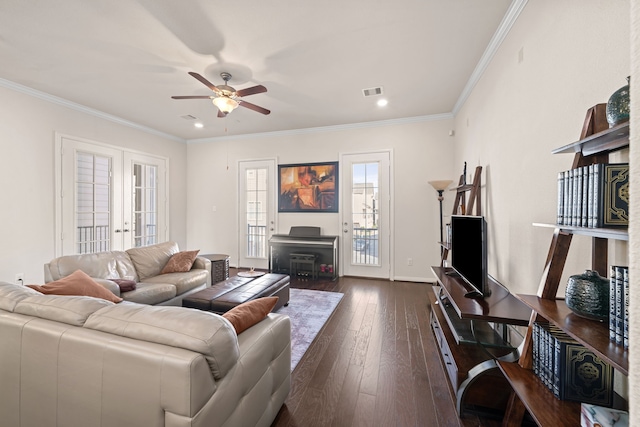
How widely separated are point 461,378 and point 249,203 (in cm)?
490

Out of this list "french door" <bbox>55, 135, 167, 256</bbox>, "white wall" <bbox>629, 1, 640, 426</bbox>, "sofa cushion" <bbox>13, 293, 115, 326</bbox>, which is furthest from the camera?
"french door" <bbox>55, 135, 167, 256</bbox>

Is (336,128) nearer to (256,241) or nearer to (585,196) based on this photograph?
(256,241)

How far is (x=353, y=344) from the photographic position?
2.59 metres

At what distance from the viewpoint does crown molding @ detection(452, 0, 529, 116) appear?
213 cm

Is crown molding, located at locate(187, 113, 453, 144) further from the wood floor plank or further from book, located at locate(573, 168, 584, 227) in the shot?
book, located at locate(573, 168, 584, 227)

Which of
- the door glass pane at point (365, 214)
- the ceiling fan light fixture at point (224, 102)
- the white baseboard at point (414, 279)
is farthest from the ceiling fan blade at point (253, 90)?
the white baseboard at point (414, 279)

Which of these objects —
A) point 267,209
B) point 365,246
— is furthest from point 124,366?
point 267,209

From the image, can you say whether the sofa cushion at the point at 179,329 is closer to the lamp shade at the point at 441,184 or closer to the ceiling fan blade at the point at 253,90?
the ceiling fan blade at the point at 253,90

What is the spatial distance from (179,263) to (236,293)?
130 centimetres

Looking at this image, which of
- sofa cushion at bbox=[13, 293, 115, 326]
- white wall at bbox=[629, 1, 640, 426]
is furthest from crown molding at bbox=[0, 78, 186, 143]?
white wall at bbox=[629, 1, 640, 426]

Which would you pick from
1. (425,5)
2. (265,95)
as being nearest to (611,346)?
(425,5)

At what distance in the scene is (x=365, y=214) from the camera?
502 cm

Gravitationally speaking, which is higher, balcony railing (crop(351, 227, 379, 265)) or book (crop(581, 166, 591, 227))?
book (crop(581, 166, 591, 227))

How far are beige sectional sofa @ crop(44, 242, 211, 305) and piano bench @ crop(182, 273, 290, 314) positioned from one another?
42cm
